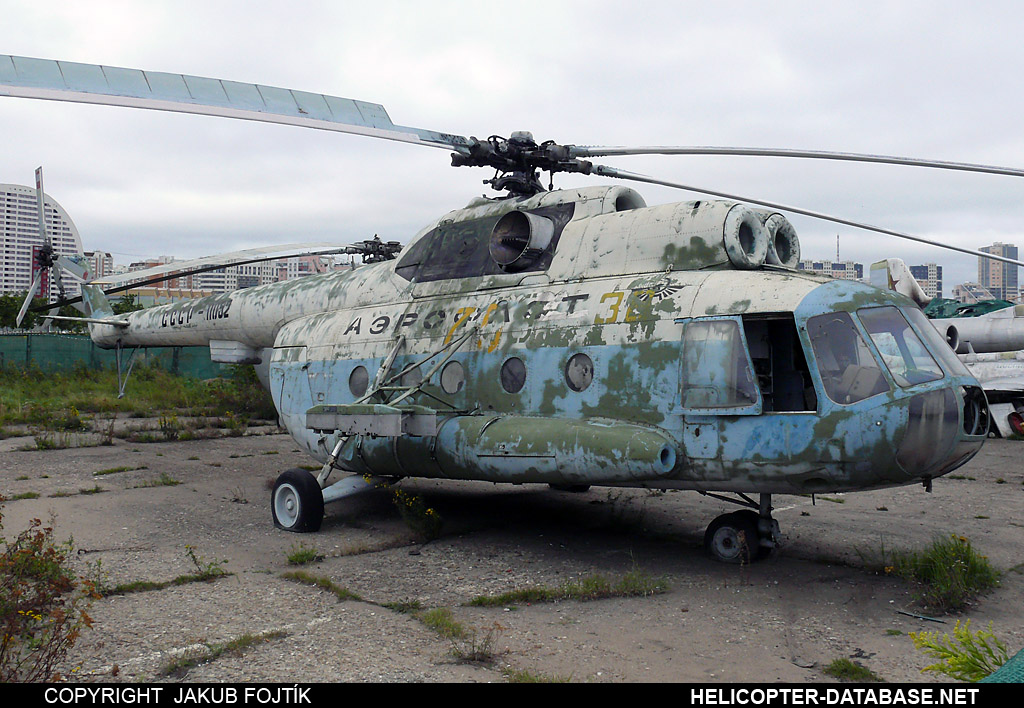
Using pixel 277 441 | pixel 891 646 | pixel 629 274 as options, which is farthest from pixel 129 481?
pixel 891 646

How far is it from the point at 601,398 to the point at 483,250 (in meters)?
2.72

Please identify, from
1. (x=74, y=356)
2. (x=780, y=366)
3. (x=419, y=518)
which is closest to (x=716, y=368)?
(x=780, y=366)

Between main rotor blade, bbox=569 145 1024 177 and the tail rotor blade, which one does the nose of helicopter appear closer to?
main rotor blade, bbox=569 145 1024 177

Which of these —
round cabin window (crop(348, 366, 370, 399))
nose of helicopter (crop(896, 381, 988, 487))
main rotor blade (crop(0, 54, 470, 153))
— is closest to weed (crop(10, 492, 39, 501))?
round cabin window (crop(348, 366, 370, 399))

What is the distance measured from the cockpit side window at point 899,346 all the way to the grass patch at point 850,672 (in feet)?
8.07

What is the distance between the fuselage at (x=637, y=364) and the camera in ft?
21.4

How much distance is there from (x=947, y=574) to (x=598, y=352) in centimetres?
364

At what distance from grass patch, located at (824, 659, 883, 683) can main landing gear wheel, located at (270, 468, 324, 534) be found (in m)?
6.07

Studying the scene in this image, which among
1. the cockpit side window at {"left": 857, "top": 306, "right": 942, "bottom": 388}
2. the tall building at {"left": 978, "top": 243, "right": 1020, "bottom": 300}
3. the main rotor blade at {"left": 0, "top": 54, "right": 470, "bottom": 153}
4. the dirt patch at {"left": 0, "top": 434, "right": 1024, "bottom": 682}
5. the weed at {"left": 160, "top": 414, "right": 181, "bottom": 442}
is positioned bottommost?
the dirt patch at {"left": 0, "top": 434, "right": 1024, "bottom": 682}

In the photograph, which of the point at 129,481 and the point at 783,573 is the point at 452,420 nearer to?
the point at 783,573

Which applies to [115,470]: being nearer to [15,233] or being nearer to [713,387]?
[713,387]

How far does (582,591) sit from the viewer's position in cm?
668

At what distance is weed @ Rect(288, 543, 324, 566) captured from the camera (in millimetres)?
7812

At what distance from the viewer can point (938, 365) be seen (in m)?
6.56
